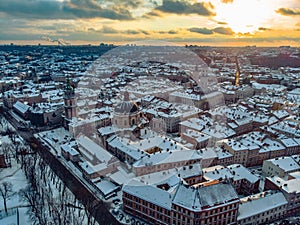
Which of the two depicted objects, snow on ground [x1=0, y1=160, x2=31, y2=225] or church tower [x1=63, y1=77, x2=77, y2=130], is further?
church tower [x1=63, y1=77, x2=77, y2=130]

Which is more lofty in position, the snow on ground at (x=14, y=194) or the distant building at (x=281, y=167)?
the distant building at (x=281, y=167)

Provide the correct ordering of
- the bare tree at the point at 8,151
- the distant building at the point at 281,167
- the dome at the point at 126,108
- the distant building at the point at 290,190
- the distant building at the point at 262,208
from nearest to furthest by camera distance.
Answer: the distant building at the point at 262,208 < the distant building at the point at 290,190 < the distant building at the point at 281,167 < the bare tree at the point at 8,151 < the dome at the point at 126,108

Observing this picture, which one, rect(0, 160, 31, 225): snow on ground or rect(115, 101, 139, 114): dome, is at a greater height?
rect(115, 101, 139, 114): dome

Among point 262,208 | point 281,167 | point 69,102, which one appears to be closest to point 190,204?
point 262,208

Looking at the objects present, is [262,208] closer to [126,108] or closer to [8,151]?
[126,108]

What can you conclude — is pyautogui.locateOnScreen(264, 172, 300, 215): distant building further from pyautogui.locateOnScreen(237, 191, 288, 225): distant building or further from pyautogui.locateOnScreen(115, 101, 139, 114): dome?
pyautogui.locateOnScreen(115, 101, 139, 114): dome

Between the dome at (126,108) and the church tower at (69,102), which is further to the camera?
the church tower at (69,102)

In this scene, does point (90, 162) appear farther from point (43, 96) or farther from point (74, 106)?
point (43, 96)

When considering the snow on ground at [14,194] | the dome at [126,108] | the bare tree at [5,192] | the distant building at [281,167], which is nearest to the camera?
the snow on ground at [14,194]

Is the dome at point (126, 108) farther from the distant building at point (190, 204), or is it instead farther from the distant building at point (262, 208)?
the distant building at point (262, 208)

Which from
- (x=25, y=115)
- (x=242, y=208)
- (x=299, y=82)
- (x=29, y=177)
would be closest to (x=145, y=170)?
(x=242, y=208)

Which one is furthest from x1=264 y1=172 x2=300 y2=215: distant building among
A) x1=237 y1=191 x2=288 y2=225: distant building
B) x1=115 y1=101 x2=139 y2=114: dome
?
x1=115 y1=101 x2=139 y2=114: dome

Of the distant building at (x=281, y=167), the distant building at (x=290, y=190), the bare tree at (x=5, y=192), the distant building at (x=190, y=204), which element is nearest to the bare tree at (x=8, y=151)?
Result: the bare tree at (x=5, y=192)
